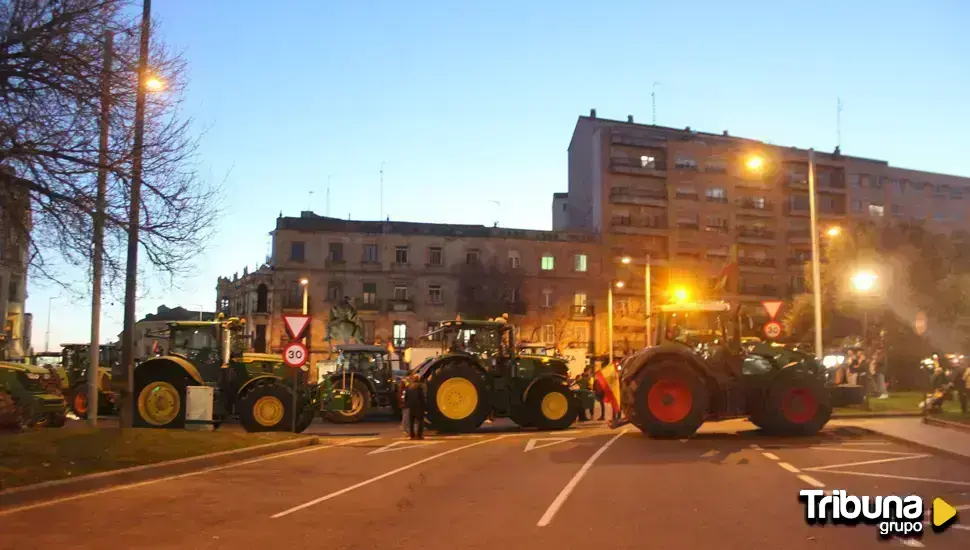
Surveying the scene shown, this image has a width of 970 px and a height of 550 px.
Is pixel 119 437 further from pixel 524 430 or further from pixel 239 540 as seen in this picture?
pixel 524 430

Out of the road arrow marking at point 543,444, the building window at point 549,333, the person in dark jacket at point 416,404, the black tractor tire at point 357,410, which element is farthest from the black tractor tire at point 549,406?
the building window at point 549,333

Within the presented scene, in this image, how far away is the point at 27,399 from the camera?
19.0 metres

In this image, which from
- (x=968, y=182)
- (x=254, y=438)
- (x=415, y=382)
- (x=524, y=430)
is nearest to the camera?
(x=254, y=438)

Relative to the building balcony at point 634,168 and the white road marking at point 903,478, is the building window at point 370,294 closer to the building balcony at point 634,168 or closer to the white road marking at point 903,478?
the building balcony at point 634,168

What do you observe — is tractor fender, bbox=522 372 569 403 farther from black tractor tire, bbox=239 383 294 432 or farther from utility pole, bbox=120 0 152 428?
utility pole, bbox=120 0 152 428

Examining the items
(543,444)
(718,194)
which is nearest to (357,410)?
(543,444)

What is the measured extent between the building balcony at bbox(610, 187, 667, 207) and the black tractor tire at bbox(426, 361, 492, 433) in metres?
50.0

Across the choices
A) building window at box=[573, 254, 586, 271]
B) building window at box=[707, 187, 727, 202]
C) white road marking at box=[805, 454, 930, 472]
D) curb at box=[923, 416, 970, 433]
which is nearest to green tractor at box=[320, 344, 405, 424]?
curb at box=[923, 416, 970, 433]

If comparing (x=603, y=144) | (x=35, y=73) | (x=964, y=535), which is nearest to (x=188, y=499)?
(x=35, y=73)

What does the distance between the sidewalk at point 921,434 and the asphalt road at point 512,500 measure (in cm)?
37

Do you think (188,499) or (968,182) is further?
(968,182)

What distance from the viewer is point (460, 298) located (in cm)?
6481

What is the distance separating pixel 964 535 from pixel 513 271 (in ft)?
188

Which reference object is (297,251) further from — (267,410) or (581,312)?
(267,410)
